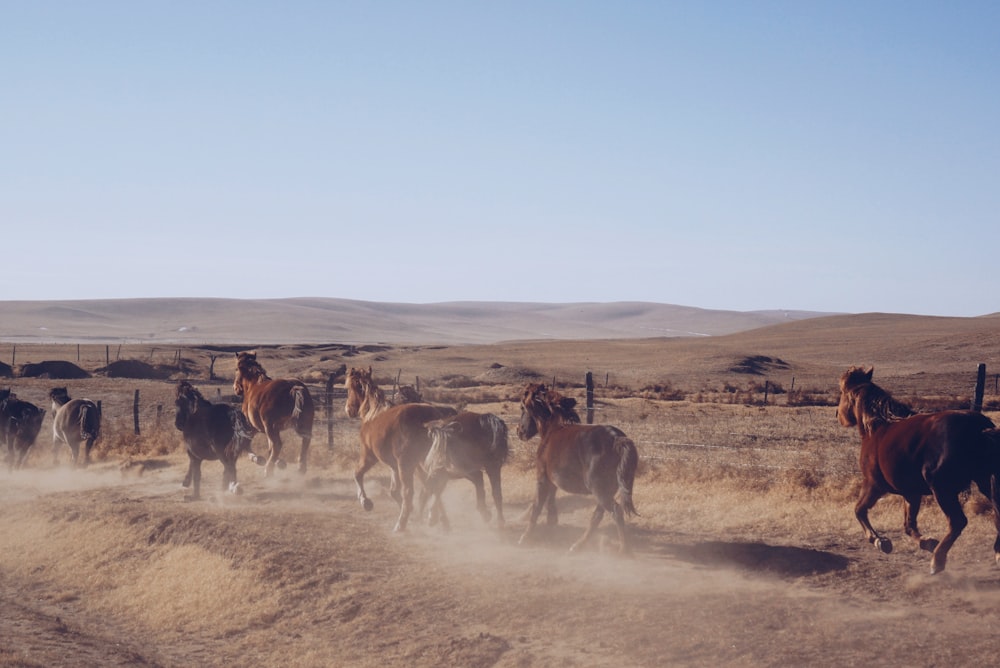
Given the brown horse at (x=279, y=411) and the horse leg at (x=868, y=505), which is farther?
the brown horse at (x=279, y=411)

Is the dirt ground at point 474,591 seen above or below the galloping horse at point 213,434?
below

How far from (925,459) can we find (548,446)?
408 cm

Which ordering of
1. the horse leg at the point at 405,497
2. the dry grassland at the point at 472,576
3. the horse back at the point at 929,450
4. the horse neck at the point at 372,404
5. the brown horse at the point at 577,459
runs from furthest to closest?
the horse neck at the point at 372,404
the horse leg at the point at 405,497
the brown horse at the point at 577,459
the horse back at the point at 929,450
the dry grassland at the point at 472,576

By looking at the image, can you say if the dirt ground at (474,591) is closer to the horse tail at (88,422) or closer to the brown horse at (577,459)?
the brown horse at (577,459)

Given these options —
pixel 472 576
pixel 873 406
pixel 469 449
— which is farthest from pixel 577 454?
pixel 873 406

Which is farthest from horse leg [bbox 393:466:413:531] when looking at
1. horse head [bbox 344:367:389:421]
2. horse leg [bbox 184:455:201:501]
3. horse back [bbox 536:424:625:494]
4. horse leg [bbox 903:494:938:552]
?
horse leg [bbox 903:494:938:552]

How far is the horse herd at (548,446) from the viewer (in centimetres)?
871

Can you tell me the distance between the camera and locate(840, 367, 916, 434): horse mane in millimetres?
9953

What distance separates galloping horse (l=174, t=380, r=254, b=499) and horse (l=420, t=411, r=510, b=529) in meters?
4.41

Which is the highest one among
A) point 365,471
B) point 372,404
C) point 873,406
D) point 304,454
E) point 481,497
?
point 873,406

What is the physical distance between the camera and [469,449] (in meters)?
11.4

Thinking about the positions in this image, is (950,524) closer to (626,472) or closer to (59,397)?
(626,472)

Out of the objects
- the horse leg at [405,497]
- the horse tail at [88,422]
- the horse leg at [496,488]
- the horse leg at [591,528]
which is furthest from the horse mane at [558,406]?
the horse tail at [88,422]

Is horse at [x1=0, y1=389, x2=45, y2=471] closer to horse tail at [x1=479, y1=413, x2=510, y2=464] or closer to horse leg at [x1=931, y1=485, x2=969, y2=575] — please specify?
horse tail at [x1=479, y1=413, x2=510, y2=464]
